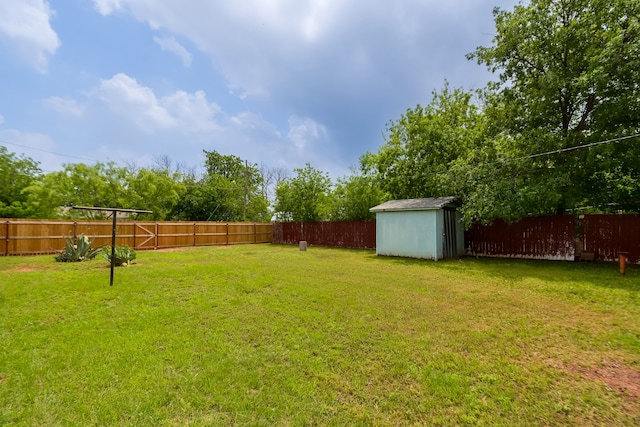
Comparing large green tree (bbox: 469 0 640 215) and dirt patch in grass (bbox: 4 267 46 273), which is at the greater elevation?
large green tree (bbox: 469 0 640 215)

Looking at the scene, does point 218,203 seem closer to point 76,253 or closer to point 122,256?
point 76,253

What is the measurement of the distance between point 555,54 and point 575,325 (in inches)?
400

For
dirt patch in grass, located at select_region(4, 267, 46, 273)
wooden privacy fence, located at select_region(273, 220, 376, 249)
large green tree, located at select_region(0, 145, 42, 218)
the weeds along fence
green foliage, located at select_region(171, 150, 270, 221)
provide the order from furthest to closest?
green foliage, located at select_region(171, 150, 270, 221) → large green tree, located at select_region(0, 145, 42, 218) → wooden privacy fence, located at select_region(273, 220, 376, 249) → the weeds along fence → dirt patch in grass, located at select_region(4, 267, 46, 273)

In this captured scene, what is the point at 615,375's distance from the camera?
2756 millimetres

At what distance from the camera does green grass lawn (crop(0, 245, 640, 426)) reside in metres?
2.23

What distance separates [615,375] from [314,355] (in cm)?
291

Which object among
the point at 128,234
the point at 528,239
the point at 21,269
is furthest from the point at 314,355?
the point at 128,234

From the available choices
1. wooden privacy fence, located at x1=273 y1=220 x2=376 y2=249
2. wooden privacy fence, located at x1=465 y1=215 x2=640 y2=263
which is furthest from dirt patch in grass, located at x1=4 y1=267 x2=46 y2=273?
wooden privacy fence, located at x1=465 y1=215 x2=640 y2=263

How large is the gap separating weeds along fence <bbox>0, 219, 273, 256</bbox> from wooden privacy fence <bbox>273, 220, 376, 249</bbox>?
1.35 metres

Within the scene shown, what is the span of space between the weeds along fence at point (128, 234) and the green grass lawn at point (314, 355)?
314 inches

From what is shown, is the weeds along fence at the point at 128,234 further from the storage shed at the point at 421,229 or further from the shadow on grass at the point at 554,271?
the shadow on grass at the point at 554,271

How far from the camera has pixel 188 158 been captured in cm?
3406

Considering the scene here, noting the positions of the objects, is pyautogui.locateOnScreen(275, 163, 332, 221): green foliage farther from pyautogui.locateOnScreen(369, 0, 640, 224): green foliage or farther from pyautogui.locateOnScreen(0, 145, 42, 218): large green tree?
pyautogui.locateOnScreen(0, 145, 42, 218): large green tree

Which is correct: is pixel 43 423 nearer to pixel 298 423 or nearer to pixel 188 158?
pixel 298 423
